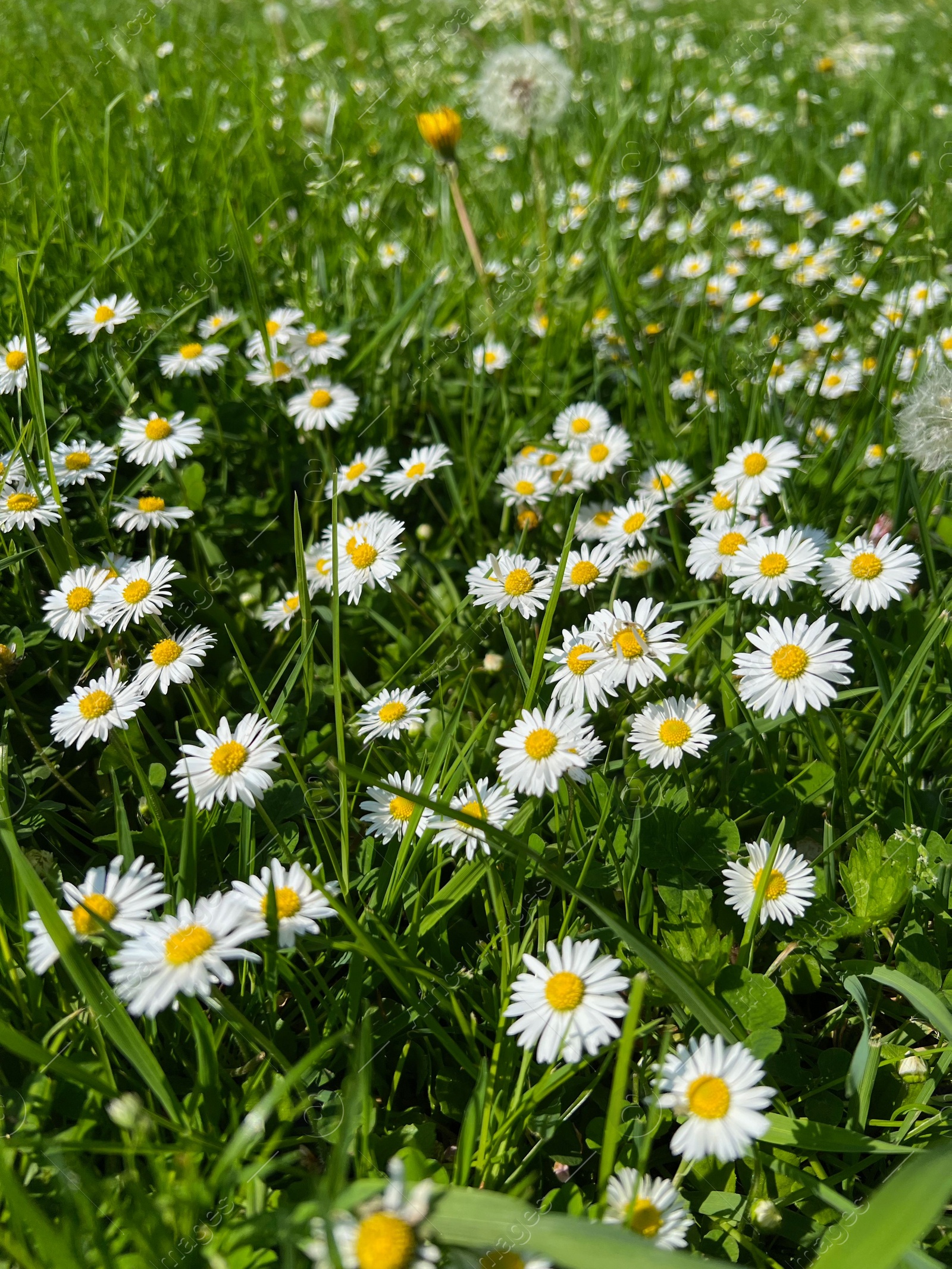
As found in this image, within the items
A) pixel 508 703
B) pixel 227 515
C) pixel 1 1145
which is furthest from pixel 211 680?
pixel 1 1145

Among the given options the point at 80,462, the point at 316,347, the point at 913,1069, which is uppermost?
the point at 316,347

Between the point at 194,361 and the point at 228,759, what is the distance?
1231 millimetres

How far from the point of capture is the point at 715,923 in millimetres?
1491

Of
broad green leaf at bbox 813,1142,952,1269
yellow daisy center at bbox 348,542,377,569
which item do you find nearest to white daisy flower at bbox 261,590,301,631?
yellow daisy center at bbox 348,542,377,569

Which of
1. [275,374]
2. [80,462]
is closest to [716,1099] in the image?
[80,462]

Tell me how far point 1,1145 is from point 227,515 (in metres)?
1.48

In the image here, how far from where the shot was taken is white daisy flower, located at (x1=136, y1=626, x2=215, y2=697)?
1638 millimetres

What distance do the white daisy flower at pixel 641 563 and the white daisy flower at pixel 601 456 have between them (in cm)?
23

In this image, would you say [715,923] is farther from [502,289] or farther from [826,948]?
[502,289]

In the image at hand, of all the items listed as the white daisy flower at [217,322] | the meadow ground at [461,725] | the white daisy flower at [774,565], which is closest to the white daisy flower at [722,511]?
the meadow ground at [461,725]

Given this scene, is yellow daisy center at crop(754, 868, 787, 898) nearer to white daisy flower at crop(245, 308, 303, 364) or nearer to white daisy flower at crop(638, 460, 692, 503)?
white daisy flower at crop(638, 460, 692, 503)

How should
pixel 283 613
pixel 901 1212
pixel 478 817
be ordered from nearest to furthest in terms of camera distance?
1. pixel 901 1212
2. pixel 478 817
3. pixel 283 613

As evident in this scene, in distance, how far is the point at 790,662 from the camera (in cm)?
147

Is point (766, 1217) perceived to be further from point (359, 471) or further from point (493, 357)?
point (493, 357)
